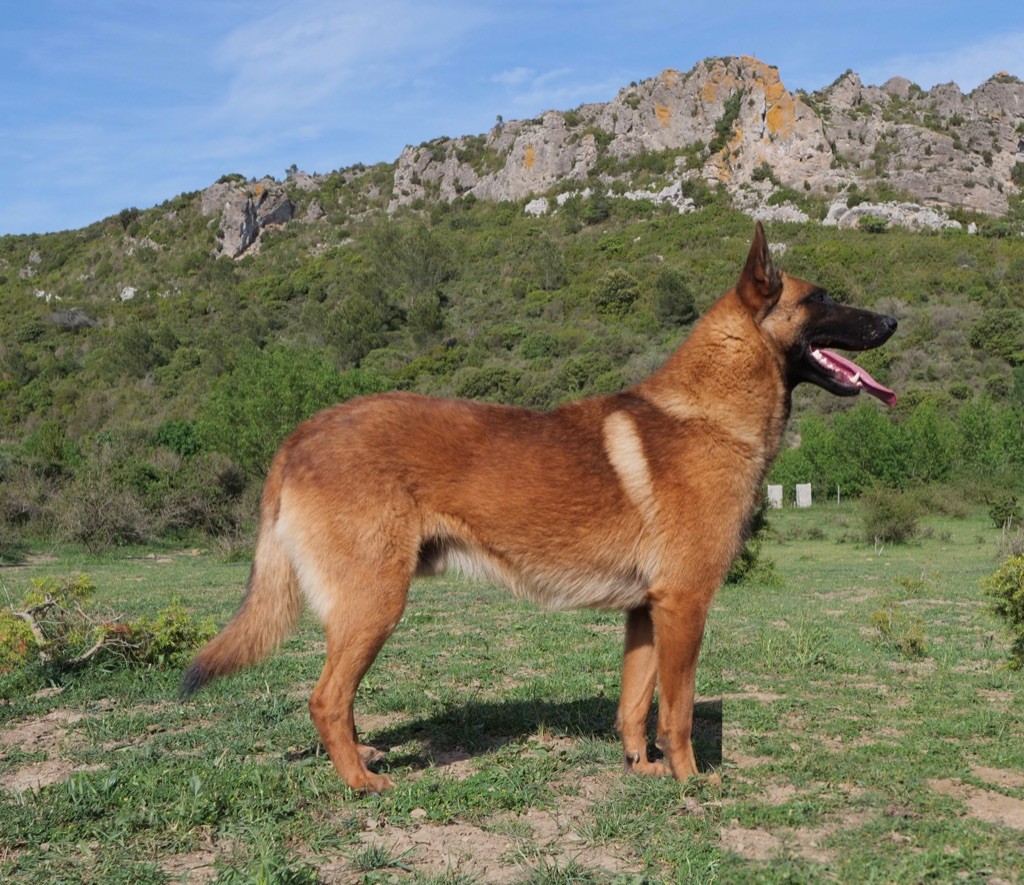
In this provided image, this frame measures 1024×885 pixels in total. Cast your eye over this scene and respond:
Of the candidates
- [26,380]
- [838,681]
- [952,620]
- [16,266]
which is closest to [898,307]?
[952,620]

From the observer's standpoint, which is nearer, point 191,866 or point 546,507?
point 191,866

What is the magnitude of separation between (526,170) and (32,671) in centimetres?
8015

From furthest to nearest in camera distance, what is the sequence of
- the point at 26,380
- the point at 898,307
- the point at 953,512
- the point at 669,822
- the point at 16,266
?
the point at 16,266 → the point at 26,380 → the point at 898,307 → the point at 953,512 → the point at 669,822

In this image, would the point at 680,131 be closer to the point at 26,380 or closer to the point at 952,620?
the point at 26,380

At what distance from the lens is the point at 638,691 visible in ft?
14.9

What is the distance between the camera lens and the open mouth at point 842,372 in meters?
4.54

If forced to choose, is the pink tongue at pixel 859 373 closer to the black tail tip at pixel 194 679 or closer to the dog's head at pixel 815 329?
the dog's head at pixel 815 329

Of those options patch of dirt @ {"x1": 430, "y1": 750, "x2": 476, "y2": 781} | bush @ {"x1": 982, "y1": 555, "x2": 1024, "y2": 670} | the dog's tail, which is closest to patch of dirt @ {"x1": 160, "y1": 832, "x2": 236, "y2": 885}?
the dog's tail

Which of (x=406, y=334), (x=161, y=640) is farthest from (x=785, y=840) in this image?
(x=406, y=334)

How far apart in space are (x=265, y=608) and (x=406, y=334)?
47.2 metres

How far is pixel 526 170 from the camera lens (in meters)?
81.4

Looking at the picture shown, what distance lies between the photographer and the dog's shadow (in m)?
4.71

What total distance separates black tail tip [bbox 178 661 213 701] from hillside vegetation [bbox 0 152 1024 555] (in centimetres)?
2060

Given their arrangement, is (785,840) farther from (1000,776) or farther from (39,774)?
(39,774)
